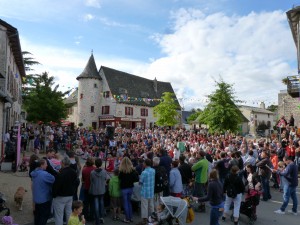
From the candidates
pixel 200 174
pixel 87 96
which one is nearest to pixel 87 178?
pixel 200 174

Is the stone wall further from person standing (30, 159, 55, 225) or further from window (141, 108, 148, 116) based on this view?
person standing (30, 159, 55, 225)

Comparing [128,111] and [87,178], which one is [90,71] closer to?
[128,111]

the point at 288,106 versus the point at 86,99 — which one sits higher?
the point at 86,99

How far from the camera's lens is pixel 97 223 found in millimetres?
6941

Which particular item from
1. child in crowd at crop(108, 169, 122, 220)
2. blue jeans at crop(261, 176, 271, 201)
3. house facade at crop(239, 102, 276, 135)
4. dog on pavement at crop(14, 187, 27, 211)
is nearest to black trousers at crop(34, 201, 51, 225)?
child in crowd at crop(108, 169, 122, 220)

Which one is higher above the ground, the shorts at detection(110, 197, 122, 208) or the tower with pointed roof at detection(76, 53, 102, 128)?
the tower with pointed roof at detection(76, 53, 102, 128)

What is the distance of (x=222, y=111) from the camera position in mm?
25531

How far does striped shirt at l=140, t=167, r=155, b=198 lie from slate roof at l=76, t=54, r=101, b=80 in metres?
39.2

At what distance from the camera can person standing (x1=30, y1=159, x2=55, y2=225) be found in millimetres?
5992

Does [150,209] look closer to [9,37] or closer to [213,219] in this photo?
[213,219]

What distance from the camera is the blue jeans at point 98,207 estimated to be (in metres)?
6.95

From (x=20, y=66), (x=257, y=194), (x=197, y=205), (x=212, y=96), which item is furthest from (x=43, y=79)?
(x=257, y=194)

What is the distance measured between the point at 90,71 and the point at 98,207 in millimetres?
39971

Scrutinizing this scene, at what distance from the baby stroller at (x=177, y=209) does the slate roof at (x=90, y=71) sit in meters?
40.1
